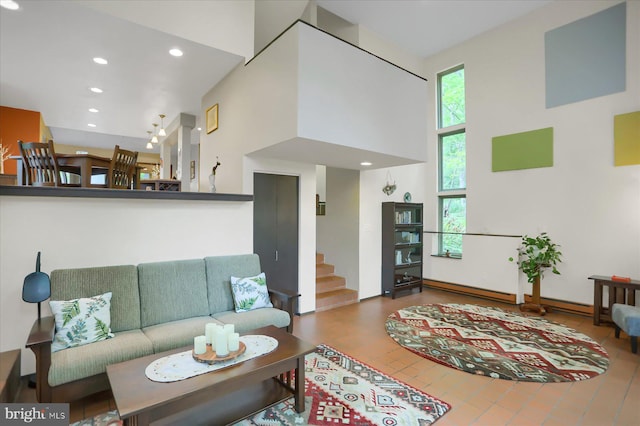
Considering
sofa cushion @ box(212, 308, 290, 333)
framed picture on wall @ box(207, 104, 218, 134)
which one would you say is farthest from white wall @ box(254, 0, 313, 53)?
sofa cushion @ box(212, 308, 290, 333)

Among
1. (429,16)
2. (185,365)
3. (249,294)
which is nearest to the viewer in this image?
(185,365)

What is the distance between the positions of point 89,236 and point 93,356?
1.18m

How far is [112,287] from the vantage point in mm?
2854

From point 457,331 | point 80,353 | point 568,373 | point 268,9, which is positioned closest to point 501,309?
point 457,331

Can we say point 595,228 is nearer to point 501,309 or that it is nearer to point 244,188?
point 501,309

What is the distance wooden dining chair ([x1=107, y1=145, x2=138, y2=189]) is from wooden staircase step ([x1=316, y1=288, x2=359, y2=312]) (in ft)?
10.8

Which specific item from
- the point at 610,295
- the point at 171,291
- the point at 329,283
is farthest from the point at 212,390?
the point at 610,295

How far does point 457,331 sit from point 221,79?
4940 millimetres

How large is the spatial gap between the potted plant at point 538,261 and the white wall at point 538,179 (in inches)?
6.6

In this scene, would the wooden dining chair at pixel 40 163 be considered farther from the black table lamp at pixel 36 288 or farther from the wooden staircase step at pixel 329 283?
the wooden staircase step at pixel 329 283

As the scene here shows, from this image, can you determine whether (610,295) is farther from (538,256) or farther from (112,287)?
(112,287)

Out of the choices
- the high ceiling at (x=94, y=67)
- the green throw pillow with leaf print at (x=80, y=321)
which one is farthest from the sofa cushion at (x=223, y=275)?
the high ceiling at (x=94, y=67)

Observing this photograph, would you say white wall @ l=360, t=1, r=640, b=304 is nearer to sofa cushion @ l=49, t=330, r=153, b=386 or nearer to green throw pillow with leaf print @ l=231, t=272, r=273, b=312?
green throw pillow with leaf print @ l=231, t=272, r=273, b=312

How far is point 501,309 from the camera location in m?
5.00
